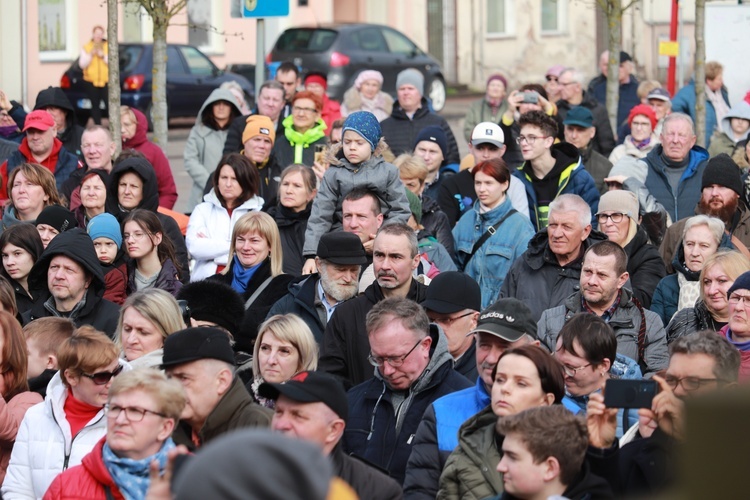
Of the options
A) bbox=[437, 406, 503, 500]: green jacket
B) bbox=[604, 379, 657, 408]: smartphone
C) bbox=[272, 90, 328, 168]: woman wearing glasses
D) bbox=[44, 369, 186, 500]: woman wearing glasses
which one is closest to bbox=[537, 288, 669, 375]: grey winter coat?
bbox=[437, 406, 503, 500]: green jacket

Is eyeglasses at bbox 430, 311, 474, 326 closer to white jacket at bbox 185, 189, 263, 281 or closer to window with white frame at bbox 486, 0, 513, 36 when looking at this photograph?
white jacket at bbox 185, 189, 263, 281

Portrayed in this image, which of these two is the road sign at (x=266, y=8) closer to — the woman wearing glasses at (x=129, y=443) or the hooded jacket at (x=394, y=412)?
the hooded jacket at (x=394, y=412)

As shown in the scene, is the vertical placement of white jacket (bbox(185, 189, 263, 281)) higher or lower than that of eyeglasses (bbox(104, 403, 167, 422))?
Result: higher

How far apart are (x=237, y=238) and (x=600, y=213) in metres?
2.50

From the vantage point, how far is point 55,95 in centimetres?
A: 1270

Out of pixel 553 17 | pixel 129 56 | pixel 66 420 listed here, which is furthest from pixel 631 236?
pixel 553 17

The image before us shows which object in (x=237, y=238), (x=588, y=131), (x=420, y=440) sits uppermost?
(x=588, y=131)

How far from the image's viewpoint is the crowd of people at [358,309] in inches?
193

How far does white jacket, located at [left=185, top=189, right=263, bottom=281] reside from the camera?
977 centimetres

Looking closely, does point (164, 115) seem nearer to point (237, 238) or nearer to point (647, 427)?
point (237, 238)

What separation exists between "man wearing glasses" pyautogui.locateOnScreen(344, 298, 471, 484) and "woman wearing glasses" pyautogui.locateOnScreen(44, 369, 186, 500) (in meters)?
1.42

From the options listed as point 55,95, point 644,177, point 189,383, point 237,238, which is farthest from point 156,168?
point 189,383

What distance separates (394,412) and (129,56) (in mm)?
20043

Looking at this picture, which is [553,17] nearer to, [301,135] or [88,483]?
[301,135]
